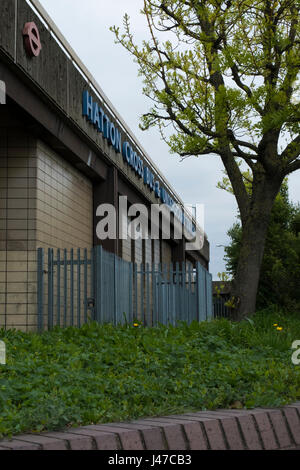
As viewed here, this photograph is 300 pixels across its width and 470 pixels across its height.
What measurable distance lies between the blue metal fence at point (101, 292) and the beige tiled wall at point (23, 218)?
0.26 m

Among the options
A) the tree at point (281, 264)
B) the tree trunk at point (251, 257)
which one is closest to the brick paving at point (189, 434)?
the tree trunk at point (251, 257)

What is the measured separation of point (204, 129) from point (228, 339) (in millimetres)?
6305

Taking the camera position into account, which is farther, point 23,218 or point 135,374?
point 23,218

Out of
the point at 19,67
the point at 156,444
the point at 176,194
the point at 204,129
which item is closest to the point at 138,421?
the point at 156,444

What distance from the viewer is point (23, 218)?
12.1 meters

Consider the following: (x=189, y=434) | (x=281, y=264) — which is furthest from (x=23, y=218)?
(x=281, y=264)

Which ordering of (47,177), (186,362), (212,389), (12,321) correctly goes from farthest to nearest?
1. (47,177)
2. (12,321)
3. (186,362)
4. (212,389)

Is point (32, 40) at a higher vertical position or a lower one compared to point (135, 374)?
higher

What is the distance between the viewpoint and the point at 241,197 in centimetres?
1566

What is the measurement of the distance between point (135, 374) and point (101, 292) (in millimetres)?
5900

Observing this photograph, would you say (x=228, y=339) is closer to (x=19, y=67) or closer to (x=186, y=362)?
(x=186, y=362)

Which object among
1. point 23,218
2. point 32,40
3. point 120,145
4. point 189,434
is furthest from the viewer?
point 120,145

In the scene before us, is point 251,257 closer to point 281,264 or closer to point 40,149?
point 40,149

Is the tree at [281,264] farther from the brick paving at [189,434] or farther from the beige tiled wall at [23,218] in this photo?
the brick paving at [189,434]
